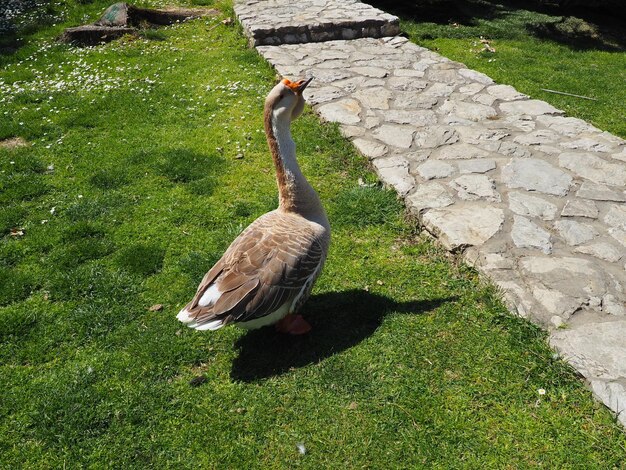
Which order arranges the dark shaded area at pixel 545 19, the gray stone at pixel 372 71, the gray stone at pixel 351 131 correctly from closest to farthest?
1. the gray stone at pixel 351 131
2. the gray stone at pixel 372 71
3. the dark shaded area at pixel 545 19

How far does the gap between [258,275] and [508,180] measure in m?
3.39

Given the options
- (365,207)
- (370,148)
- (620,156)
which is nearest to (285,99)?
(365,207)

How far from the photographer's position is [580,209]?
5.15 metres

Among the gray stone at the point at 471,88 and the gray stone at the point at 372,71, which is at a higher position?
the gray stone at the point at 372,71

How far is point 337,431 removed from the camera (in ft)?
11.0

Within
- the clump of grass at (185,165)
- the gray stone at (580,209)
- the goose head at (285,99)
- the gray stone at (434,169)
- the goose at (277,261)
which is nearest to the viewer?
the goose at (277,261)

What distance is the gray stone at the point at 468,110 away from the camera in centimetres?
718

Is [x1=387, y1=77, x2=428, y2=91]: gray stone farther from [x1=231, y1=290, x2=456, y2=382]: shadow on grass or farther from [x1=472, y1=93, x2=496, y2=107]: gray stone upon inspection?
[x1=231, y1=290, x2=456, y2=382]: shadow on grass

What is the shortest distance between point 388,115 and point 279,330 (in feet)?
14.0

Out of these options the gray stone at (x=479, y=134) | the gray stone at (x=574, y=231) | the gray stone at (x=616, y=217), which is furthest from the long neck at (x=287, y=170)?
the gray stone at (x=479, y=134)

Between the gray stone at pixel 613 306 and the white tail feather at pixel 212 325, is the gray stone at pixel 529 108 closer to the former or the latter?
the gray stone at pixel 613 306

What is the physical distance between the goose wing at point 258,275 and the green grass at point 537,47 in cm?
568

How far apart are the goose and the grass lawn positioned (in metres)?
0.55

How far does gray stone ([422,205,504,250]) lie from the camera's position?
4758mm
